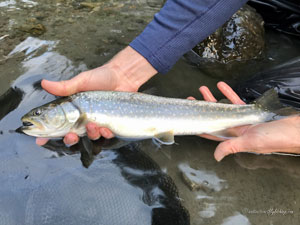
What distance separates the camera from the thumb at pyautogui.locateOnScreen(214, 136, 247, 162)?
7.97 feet

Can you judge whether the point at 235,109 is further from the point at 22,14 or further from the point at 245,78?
the point at 22,14

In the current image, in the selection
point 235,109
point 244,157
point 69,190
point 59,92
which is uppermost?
point 59,92

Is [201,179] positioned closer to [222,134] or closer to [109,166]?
[222,134]

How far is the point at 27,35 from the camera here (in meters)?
4.25

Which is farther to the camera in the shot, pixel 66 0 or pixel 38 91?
pixel 66 0

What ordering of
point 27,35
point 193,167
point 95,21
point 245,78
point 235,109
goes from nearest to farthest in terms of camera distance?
1. point 193,167
2. point 235,109
3. point 245,78
4. point 27,35
5. point 95,21

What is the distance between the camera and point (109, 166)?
8.13 feet

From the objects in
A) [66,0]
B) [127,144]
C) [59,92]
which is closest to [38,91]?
[59,92]

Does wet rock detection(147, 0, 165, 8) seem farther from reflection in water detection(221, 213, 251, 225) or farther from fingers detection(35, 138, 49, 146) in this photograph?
reflection in water detection(221, 213, 251, 225)

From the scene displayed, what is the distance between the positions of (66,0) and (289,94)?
500 centimetres

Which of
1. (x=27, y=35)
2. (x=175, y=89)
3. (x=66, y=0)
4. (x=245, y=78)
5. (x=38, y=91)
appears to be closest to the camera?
(x=38, y=91)

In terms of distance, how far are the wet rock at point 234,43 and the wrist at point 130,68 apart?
1543 millimetres

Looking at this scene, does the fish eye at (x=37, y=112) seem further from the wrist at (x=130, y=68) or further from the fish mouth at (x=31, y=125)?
the wrist at (x=130, y=68)

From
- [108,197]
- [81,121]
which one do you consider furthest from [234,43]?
[108,197]
